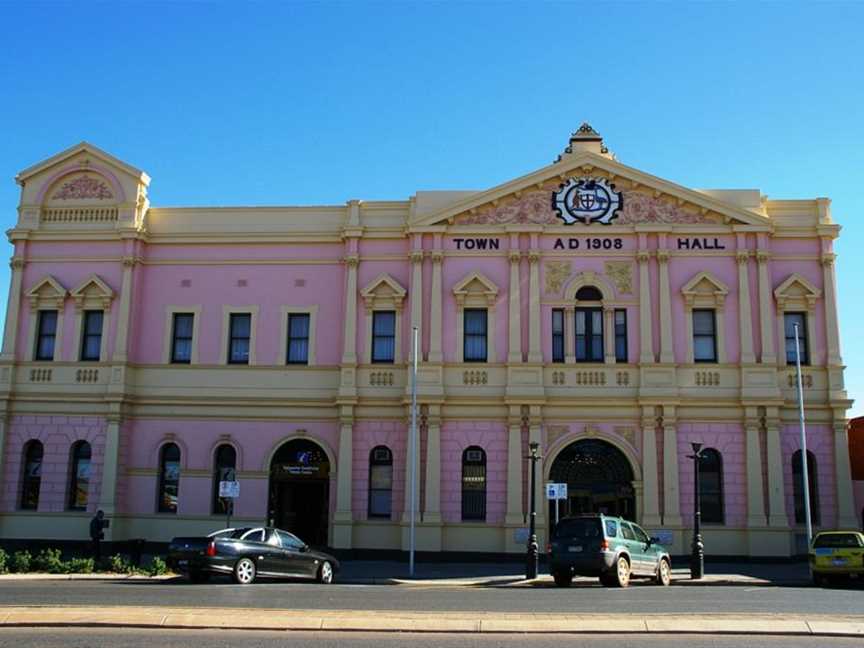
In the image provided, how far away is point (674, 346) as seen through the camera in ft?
104

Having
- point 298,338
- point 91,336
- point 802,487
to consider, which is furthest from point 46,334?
point 802,487

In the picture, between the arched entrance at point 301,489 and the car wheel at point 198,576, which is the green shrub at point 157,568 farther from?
the arched entrance at point 301,489

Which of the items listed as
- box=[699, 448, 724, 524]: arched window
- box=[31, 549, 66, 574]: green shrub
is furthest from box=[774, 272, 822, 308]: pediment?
box=[31, 549, 66, 574]: green shrub

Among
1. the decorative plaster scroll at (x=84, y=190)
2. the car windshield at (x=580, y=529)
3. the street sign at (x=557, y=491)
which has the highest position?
the decorative plaster scroll at (x=84, y=190)

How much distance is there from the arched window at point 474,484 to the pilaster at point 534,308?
3.64 metres

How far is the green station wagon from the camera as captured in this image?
22.2 metres

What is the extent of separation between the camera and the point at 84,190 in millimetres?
34844

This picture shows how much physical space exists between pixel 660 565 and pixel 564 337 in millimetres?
9852

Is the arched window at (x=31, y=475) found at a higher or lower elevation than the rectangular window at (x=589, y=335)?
lower

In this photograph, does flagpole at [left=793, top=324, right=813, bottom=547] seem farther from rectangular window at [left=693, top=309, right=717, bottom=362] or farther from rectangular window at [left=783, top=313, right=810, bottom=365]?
rectangular window at [left=693, top=309, right=717, bottom=362]

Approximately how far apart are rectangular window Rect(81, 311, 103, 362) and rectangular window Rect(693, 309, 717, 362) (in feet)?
67.6

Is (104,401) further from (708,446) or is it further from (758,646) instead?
(758,646)

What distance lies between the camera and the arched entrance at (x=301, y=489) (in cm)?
3266

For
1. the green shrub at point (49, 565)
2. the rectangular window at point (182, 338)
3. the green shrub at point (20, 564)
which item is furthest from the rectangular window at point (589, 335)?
the green shrub at point (20, 564)
